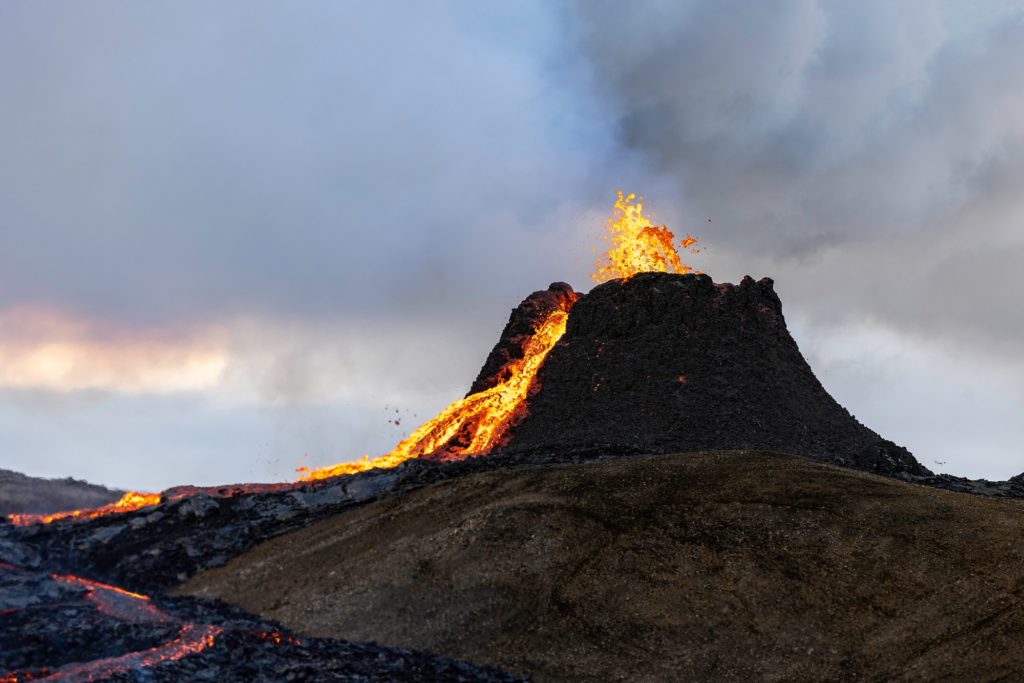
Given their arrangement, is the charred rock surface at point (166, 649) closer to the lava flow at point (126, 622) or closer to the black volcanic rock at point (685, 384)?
the lava flow at point (126, 622)

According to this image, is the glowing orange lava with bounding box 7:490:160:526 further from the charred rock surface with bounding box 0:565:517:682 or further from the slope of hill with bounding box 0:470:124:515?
the charred rock surface with bounding box 0:565:517:682

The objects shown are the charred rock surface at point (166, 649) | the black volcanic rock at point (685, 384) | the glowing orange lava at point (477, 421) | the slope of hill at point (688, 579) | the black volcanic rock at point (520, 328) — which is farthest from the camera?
the black volcanic rock at point (520, 328)

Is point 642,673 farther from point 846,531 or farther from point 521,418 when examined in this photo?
point 521,418

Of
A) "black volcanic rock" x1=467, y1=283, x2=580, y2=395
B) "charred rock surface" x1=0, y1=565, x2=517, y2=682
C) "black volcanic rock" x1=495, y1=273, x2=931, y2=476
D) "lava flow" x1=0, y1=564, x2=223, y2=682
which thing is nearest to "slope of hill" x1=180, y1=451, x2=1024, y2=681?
"charred rock surface" x1=0, y1=565, x2=517, y2=682

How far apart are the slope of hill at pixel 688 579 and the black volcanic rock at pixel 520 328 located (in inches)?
681

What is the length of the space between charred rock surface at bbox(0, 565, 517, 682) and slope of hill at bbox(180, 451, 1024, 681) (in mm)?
714

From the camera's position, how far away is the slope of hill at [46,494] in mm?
29423

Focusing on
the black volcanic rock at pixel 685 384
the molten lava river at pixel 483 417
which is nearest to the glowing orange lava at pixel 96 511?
the molten lava river at pixel 483 417

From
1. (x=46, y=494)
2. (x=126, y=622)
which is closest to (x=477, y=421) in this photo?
(x=46, y=494)

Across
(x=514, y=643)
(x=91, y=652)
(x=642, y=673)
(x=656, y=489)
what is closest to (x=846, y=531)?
(x=656, y=489)

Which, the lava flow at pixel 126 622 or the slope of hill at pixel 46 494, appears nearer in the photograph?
the lava flow at pixel 126 622

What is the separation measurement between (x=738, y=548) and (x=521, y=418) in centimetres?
1668

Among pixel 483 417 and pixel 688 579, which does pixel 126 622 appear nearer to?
pixel 688 579

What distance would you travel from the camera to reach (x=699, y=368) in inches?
1240
